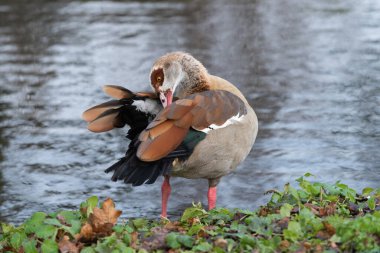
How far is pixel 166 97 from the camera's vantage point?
630 cm

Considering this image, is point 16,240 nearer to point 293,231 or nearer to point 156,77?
point 293,231

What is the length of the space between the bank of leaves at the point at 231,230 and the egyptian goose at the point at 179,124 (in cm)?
41

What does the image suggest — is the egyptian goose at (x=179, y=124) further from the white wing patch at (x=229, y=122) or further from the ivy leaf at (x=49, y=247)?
the ivy leaf at (x=49, y=247)

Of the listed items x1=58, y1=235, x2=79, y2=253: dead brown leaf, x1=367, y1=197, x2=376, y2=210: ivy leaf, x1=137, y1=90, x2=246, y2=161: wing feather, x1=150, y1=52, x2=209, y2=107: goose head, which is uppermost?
x1=150, y1=52, x2=209, y2=107: goose head

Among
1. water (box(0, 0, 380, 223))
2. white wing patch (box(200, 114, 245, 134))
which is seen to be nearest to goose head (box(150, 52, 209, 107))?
white wing patch (box(200, 114, 245, 134))

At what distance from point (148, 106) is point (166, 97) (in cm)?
16

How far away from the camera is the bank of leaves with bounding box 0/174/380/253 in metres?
4.57

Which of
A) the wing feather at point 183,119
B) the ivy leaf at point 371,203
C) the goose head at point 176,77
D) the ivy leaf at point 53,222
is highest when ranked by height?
the goose head at point 176,77

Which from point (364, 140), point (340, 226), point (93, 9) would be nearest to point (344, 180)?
point (364, 140)

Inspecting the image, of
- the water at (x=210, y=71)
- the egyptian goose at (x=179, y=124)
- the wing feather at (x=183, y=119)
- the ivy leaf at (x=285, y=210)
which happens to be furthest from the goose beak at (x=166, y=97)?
the ivy leaf at (x=285, y=210)

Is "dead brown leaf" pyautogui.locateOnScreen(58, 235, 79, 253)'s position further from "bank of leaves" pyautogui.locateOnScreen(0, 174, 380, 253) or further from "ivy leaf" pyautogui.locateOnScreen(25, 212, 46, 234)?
"ivy leaf" pyautogui.locateOnScreen(25, 212, 46, 234)

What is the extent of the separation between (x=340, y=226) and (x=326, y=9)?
397 inches

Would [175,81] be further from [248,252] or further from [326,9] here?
[326,9]

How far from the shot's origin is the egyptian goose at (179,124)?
18.3ft
